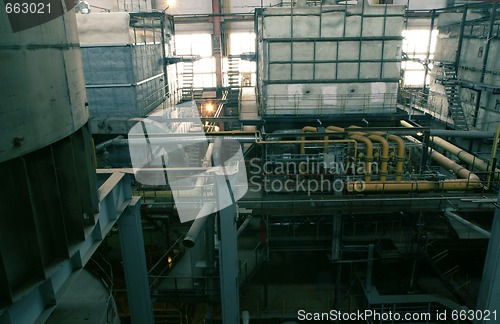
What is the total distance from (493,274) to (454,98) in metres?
13.6

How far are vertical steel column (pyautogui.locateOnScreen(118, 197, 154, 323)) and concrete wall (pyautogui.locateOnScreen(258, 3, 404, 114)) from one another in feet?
37.4

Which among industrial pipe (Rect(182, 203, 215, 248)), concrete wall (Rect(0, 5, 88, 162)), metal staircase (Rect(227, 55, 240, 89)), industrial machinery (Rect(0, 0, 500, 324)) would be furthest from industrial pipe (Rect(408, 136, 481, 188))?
metal staircase (Rect(227, 55, 240, 89))

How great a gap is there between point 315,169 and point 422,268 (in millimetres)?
6229

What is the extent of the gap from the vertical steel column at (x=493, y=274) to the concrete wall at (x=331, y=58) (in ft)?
33.3

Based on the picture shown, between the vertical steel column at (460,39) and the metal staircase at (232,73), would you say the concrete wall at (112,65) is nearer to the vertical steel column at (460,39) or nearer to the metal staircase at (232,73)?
the metal staircase at (232,73)

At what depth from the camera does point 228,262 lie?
8.45 meters

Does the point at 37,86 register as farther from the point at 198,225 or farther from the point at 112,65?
the point at 112,65

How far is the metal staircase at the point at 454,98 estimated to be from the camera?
19280 millimetres

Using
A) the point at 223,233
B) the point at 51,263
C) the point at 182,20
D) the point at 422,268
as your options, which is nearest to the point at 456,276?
the point at 422,268

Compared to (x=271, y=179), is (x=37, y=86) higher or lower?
higher

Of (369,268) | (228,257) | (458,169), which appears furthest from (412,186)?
(228,257)

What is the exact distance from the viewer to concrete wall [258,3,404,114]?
55.8 ft

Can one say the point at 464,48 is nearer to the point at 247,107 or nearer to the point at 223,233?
the point at 247,107

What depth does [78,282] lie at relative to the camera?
29.4 feet
